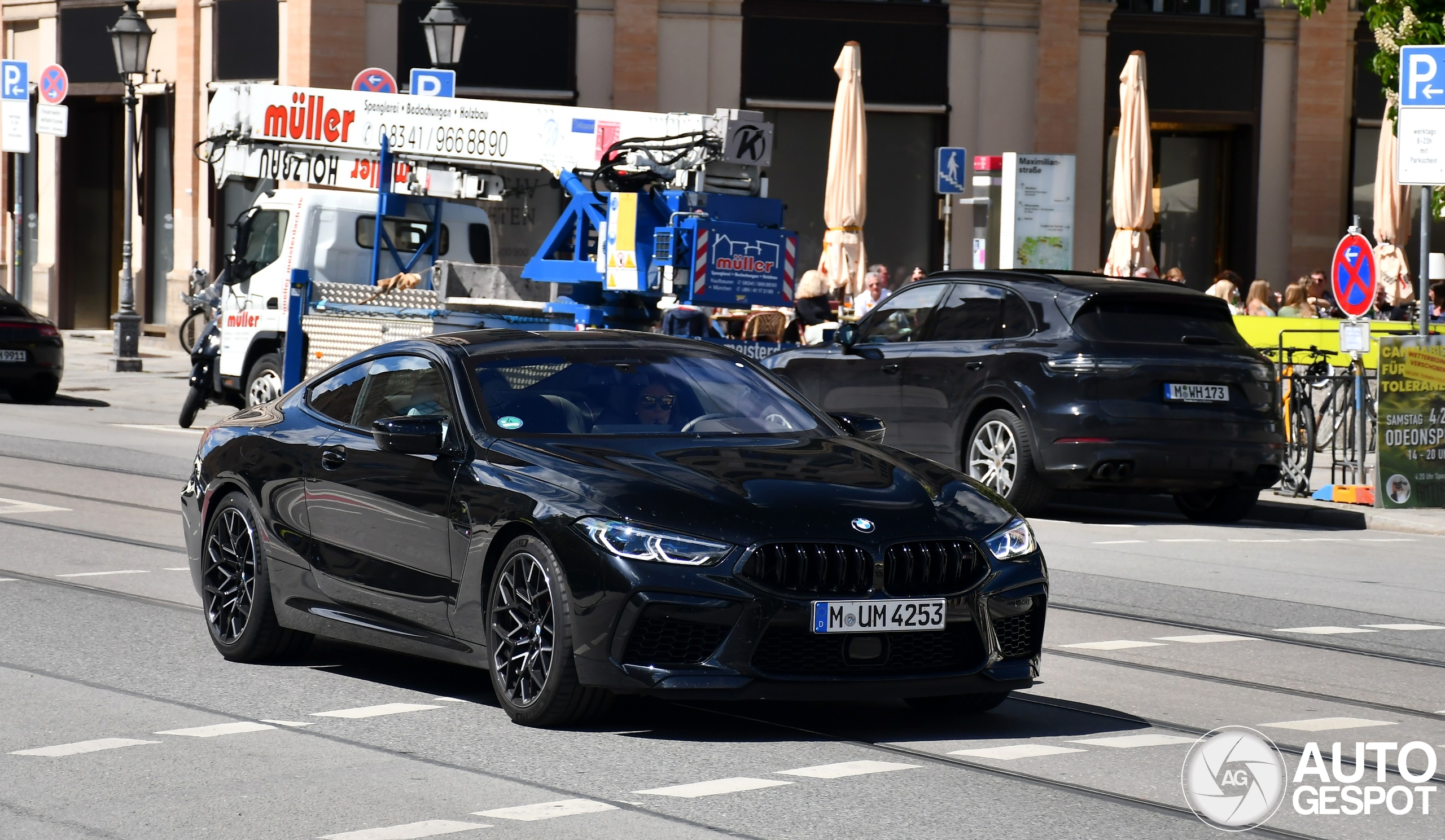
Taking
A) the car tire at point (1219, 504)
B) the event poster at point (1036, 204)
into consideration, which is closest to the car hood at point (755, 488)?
the car tire at point (1219, 504)

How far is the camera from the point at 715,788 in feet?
20.2

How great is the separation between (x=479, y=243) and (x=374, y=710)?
15.4 m

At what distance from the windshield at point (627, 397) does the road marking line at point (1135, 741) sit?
1652 millimetres

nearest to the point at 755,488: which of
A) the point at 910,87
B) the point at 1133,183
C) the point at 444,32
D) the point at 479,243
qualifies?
the point at 479,243

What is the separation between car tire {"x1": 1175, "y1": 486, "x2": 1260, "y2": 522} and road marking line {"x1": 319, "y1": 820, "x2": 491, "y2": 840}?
10662mm

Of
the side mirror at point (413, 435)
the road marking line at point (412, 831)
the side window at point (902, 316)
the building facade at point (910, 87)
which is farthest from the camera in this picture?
the building facade at point (910, 87)

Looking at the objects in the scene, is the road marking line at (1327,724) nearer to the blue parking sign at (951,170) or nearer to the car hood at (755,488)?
the car hood at (755,488)

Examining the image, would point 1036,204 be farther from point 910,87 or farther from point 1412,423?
point 1412,423

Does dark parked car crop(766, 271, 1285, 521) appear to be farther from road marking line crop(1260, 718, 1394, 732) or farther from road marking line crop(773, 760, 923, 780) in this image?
road marking line crop(773, 760, 923, 780)

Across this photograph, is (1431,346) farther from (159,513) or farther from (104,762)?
(104,762)

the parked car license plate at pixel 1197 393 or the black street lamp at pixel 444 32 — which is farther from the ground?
the black street lamp at pixel 444 32

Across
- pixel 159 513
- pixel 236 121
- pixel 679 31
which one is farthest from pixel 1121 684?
pixel 679 31

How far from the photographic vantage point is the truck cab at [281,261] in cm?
2089

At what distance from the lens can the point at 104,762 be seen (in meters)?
6.50
